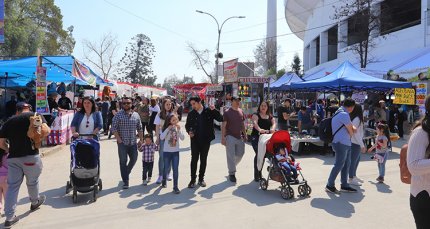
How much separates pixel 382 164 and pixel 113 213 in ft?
17.6

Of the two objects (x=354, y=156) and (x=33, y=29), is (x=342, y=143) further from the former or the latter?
(x=33, y=29)

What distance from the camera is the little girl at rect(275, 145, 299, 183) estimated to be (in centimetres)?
662

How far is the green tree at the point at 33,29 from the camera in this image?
38.1 meters

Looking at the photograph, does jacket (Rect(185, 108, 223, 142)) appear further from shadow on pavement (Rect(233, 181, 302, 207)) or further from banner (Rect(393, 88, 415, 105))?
banner (Rect(393, 88, 415, 105))

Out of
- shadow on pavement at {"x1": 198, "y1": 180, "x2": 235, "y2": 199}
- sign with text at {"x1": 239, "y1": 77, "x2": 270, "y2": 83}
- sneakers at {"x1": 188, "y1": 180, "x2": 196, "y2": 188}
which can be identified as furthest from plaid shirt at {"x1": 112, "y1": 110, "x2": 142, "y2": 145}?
sign with text at {"x1": 239, "y1": 77, "x2": 270, "y2": 83}

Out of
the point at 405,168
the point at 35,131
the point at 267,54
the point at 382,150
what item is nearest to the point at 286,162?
the point at 382,150

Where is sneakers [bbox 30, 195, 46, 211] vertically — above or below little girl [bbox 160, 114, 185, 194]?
below

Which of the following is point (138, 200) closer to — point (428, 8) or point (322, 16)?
point (428, 8)

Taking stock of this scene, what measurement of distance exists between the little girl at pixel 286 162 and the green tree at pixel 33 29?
3791 centimetres

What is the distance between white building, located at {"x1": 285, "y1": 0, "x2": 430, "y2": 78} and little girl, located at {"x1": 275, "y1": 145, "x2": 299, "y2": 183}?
54.4ft

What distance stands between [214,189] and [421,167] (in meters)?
4.79

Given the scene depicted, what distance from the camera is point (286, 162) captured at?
682cm

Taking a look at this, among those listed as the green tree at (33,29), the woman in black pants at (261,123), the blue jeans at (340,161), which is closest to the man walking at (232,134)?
the woman in black pants at (261,123)

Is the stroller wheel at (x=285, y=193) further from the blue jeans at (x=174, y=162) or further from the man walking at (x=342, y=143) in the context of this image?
the blue jeans at (x=174, y=162)
